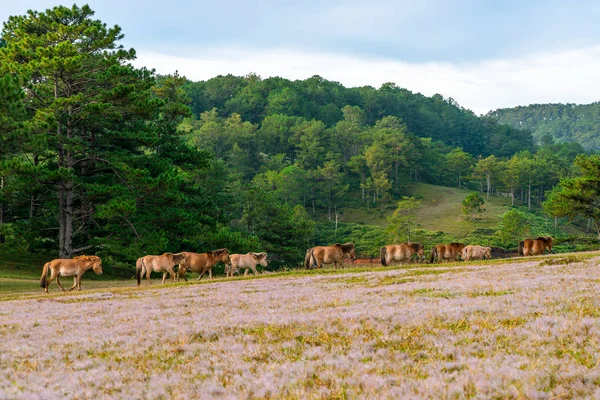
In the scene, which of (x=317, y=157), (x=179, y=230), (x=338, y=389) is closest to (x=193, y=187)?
(x=179, y=230)

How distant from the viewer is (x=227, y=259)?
38062mm

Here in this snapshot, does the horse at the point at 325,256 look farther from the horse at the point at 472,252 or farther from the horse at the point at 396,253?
the horse at the point at 472,252

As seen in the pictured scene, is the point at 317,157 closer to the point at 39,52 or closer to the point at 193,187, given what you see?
the point at 193,187

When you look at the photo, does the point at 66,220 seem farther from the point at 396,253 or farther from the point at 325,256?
the point at 396,253

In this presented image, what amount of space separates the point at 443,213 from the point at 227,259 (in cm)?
13200

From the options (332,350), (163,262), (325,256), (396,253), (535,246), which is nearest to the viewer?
(332,350)

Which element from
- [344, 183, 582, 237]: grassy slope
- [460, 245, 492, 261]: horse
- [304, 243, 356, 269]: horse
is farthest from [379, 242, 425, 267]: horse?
[344, 183, 582, 237]: grassy slope

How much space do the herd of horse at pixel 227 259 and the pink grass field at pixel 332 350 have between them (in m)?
19.2

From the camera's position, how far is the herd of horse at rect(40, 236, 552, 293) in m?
33.2

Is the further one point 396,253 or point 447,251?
point 447,251

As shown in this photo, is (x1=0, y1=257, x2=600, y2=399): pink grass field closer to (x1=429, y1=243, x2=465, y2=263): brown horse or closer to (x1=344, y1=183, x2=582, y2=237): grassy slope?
(x1=429, y1=243, x2=465, y2=263): brown horse

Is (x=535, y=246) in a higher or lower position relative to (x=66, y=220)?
lower

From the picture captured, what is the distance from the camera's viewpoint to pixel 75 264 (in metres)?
33.2

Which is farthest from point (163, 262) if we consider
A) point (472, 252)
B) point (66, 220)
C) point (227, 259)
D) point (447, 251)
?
point (472, 252)
